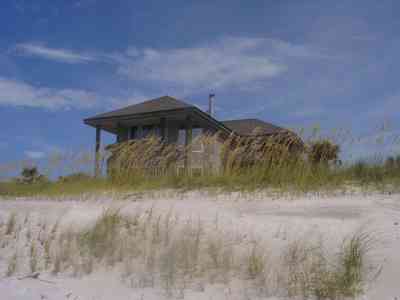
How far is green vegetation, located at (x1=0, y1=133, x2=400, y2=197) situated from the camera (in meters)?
5.22

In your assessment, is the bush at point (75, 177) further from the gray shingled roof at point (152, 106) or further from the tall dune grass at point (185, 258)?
the gray shingled roof at point (152, 106)

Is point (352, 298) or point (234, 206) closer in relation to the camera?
point (352, 298)

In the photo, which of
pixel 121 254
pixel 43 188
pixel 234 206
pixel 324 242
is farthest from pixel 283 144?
pixel 43 188

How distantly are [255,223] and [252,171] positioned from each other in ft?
7.63

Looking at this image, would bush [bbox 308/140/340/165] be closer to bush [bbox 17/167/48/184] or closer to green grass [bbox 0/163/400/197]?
green grass [bbox 0/163/400/197]

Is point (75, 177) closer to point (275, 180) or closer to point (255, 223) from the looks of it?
point (275, 180)

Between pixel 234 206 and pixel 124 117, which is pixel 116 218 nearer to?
pixel 234 206

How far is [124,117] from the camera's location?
17.2 meters

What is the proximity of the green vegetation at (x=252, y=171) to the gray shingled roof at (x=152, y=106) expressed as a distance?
8.76 metres

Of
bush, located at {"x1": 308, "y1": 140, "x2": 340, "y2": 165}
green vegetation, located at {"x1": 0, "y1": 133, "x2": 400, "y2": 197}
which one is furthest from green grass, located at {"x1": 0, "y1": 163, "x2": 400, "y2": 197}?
bush, located at {"x1": 308, "y1": 140, "x2": 340, "y2": 165}

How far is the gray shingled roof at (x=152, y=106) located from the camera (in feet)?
54.0

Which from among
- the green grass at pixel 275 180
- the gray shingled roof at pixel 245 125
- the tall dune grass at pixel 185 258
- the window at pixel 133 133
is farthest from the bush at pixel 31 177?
the gray shingled roof at pixel 245 125

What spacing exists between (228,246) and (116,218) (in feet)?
4.93

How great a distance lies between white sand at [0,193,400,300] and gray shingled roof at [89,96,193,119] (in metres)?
11.2
